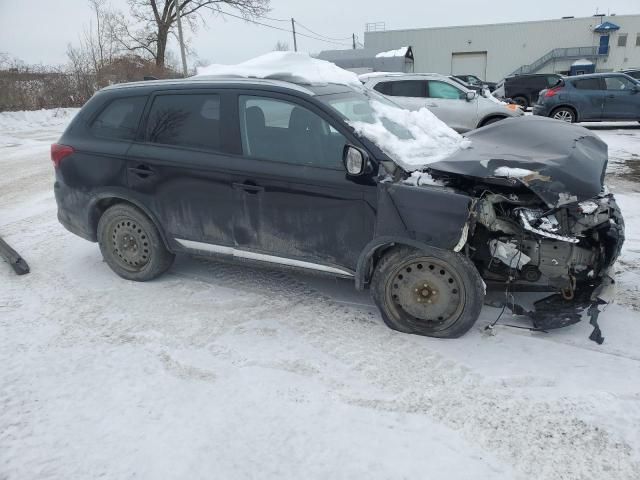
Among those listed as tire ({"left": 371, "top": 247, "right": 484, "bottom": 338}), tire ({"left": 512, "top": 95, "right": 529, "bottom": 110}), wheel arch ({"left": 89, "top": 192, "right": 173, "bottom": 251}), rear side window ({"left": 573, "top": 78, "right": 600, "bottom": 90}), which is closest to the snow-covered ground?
tire ({"left": 371, "top": 247, "right": 484, "bottom": 338})

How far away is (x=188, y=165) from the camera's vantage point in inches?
156

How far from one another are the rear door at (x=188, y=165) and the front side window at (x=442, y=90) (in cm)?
823

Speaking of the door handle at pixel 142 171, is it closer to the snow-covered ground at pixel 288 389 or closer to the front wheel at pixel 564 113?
the snow-covered ground at pixel 288 389

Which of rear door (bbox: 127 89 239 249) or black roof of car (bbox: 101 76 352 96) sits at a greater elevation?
black roof of car (bbox: 101 76 352 96)

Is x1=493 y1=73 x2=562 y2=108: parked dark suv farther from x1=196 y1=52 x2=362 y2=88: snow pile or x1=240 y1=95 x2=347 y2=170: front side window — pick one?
x1=240 y1=95 x2=347 y2=170: front side window

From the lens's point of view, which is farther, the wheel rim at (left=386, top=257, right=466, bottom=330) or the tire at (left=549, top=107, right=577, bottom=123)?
the tire at (left=549, top=107, right=577, bottom=123)

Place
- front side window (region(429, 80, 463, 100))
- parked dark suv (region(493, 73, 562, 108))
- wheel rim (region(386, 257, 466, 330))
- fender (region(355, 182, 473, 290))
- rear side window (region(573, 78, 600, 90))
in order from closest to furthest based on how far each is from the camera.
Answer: fender (region(355, 182, 473, 290)) → wheel rim (region(386, 257, 466, 330)) → front side window (region(429, 80, 463, 100)) → rear side window (region(573, 78, 600, 90)) → parked dark suv (region(493, 73, 562, 108))

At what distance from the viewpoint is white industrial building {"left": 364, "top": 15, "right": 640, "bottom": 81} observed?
52656 mm

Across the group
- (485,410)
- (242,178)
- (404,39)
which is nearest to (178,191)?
(242,178)

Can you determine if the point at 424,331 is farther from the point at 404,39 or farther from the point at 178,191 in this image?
the point at 404,39

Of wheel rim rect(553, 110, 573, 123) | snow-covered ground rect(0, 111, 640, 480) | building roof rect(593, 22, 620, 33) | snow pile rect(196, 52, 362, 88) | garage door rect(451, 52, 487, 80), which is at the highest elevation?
building roof rect(593, 22, 620, 33)

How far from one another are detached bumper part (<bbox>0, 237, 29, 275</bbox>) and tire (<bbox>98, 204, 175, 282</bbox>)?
866 mm

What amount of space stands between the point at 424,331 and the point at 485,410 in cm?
83

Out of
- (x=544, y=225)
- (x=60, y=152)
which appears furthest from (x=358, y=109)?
(x=60, y=152)
